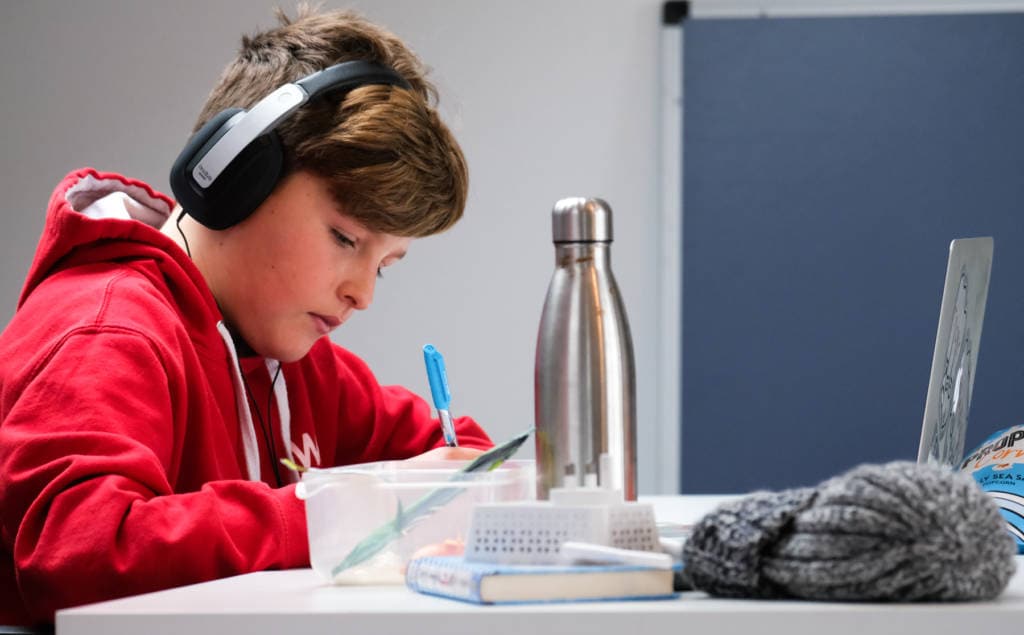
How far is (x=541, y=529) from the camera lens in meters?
0.61

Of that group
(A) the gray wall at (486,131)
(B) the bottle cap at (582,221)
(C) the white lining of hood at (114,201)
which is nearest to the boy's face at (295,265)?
(C) the white lining of hood at (114,201)

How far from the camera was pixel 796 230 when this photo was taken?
2.72 meters

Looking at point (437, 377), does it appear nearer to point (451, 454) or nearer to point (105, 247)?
point (451, 454)

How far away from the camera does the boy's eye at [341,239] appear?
1.22 metres

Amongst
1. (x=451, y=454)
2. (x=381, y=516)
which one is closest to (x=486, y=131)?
(x=451, y=454)

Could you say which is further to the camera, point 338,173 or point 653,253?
point 653,253

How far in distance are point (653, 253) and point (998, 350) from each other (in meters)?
0.80

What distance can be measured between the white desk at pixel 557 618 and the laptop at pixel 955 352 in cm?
39

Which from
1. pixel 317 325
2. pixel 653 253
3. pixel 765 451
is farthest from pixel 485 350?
pixel 317 325

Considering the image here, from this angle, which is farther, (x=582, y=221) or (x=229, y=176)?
(x=229, y=176)

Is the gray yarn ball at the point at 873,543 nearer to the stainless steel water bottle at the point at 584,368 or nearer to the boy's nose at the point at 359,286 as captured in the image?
the stainless steel water bottle at the point at 584,368

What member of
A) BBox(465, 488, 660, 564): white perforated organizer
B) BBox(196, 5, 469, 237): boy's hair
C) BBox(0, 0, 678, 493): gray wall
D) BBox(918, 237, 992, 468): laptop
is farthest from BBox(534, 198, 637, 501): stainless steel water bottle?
BBox(0, 0, 678, 493): gray wall

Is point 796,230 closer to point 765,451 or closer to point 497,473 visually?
point 765,451

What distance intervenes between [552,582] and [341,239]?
2.33 ft
